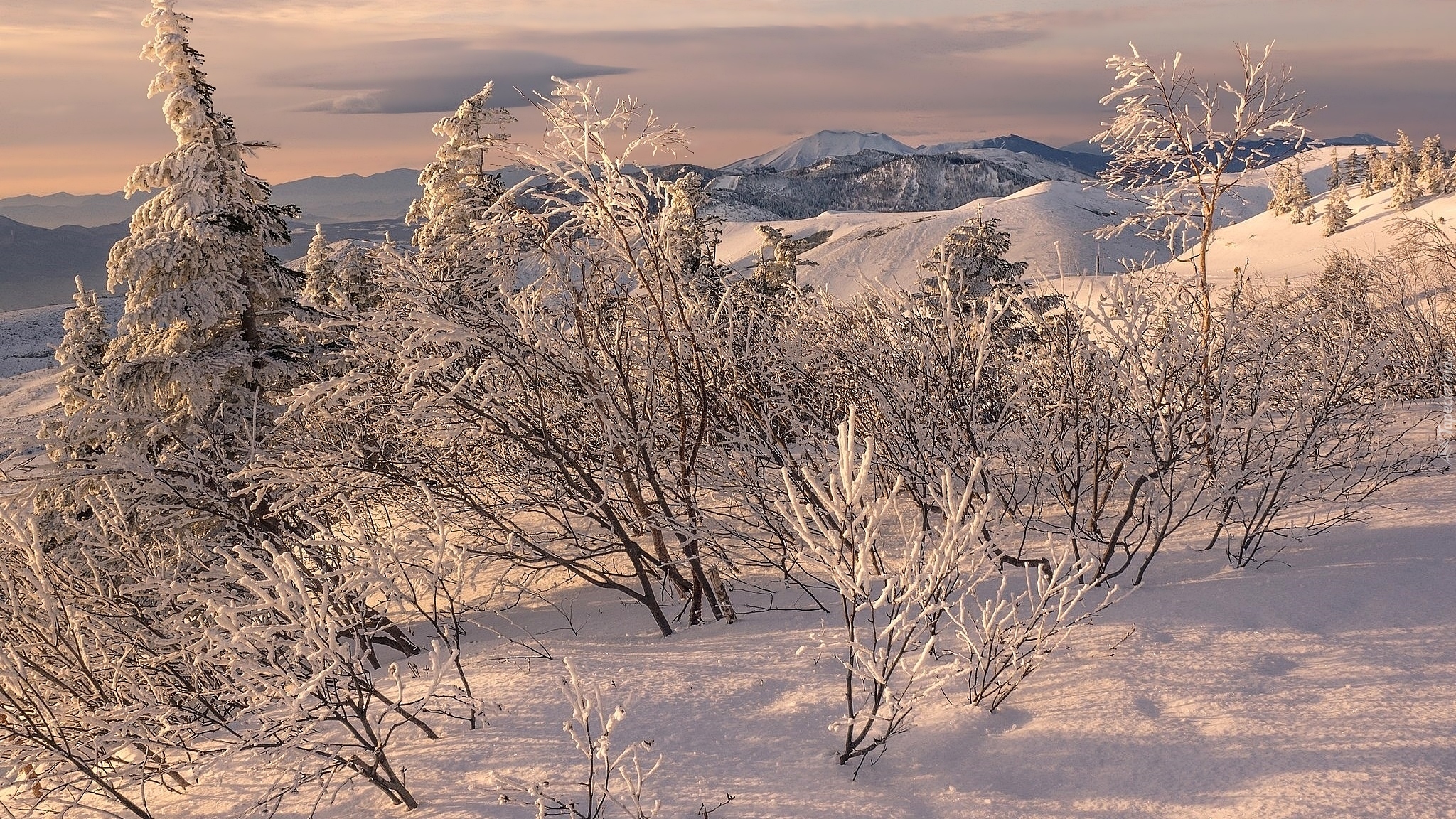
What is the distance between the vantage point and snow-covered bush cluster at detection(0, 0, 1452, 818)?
4.19 m

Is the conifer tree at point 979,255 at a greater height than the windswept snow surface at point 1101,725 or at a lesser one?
greater

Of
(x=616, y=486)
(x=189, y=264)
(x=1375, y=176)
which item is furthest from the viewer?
(x=1375, y=176)

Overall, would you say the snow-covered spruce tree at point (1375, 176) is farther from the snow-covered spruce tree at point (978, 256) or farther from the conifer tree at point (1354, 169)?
the snow-covered spruce tree at point (978, 256)

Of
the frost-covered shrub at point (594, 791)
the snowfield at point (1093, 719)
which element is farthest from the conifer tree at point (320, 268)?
the frost-covered shrub at point (594, 791)

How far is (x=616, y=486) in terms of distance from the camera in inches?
259

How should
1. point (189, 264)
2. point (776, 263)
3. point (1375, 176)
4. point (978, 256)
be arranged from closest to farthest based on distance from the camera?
point (189, 264)
point (978, 256)
point (776, 263)
point (1375, 176)

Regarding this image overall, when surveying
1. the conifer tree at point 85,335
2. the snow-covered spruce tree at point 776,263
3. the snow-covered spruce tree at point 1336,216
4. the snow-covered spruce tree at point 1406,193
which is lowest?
the conifer tree at point 85,335

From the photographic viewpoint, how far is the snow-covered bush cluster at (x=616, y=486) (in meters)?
4.19

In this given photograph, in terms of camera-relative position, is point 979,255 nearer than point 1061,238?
Yes

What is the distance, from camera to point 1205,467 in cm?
693

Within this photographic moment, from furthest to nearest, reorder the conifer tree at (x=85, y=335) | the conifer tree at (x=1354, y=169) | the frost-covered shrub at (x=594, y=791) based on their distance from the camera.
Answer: the conifer tree at (x=1354, y=169) → the conifer tree at (x=85, y=335) → the frost-covered shrub at (x=594, y=791)

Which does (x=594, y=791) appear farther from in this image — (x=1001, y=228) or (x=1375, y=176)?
(x=1375, y=176)

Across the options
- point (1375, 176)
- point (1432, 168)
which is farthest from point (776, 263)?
point (1375, 176)

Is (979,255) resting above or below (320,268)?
below
